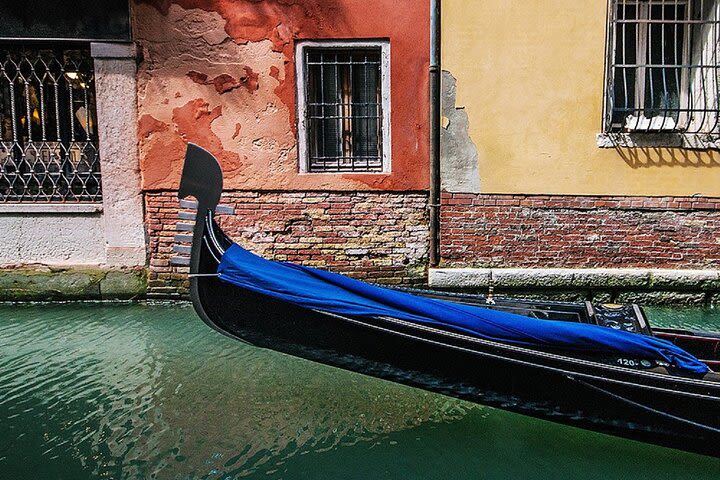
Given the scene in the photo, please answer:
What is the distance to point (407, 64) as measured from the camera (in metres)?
4.50

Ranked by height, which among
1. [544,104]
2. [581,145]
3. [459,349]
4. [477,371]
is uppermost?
[544,104]

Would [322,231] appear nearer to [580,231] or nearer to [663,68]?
[580,231]

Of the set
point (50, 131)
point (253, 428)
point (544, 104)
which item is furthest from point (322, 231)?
point (50, 131)

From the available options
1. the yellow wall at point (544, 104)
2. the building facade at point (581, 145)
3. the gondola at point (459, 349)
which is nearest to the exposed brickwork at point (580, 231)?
the building facade at point (581, 145)

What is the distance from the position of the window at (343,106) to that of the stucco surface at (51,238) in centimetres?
183

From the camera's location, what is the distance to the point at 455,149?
4.58m

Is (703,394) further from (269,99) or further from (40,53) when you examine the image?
(40,53)

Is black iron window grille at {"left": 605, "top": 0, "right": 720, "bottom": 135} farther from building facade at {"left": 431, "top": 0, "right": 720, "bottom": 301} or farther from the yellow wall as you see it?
the yellow wall

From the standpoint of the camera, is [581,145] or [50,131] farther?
[50,131]

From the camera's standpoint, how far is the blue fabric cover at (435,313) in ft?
7.34

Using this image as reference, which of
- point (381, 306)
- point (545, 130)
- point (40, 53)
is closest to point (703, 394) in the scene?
point (381, 306)

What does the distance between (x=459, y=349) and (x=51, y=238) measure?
3810mm

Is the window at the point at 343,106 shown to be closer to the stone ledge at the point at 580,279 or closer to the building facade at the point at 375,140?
the building facade at the point at 375,140

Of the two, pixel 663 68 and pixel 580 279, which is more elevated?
pixel 663 68
